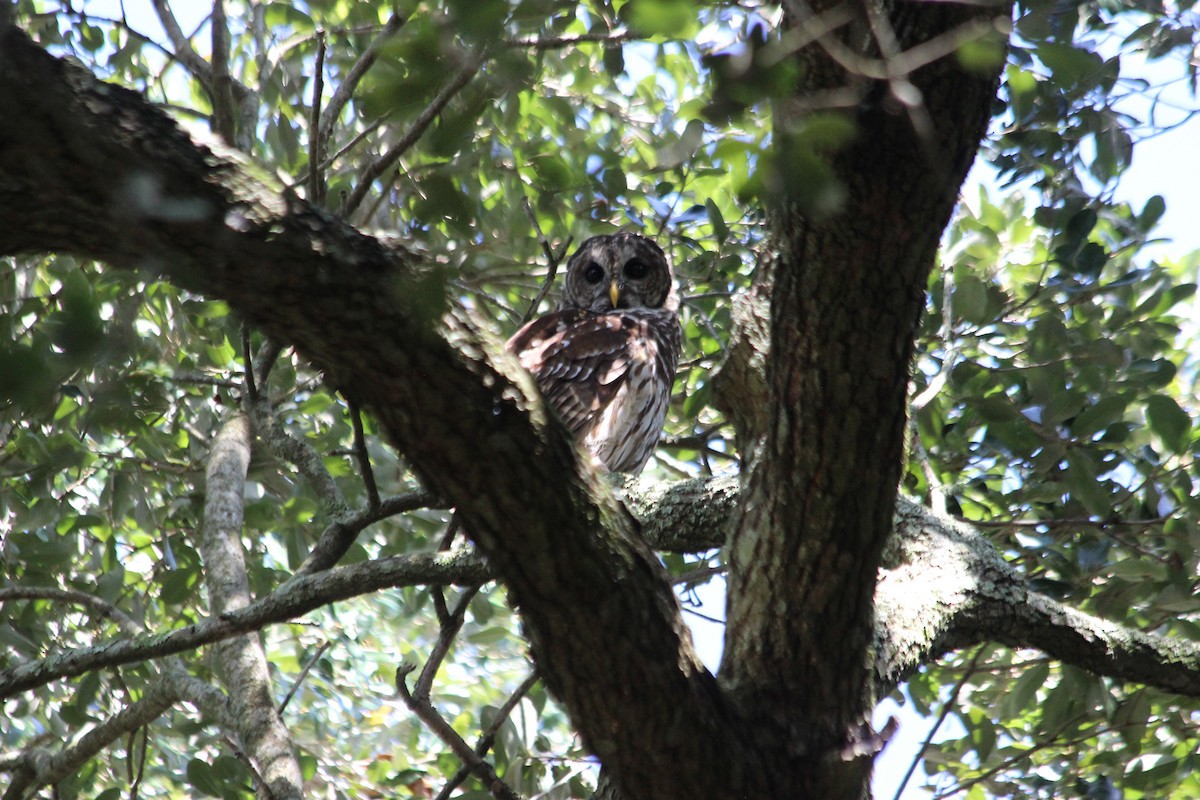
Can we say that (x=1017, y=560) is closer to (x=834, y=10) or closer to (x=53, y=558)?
(x=834, y=10)

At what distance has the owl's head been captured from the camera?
547 cm

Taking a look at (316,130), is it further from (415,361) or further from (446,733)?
(446,733)

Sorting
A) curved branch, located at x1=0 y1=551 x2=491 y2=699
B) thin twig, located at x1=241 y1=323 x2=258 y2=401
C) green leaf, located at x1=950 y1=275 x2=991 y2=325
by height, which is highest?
green leaf, located at x1=950 y1=275 x2=991 y2=325

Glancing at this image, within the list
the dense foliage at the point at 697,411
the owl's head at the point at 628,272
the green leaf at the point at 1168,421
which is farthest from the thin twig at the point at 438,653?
the owl's head at the point at 628,272

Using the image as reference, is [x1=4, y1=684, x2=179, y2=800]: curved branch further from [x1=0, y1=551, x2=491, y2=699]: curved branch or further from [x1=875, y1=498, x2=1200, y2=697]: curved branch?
[x1=875, y1=498, x2=1200, y2=697]: curved branch

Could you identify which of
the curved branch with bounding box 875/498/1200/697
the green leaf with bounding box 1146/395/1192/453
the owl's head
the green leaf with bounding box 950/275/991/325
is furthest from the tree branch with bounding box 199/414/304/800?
the green leaf with bounding box 1146/395/1192/453

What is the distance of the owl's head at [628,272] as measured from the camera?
5469 millimetres

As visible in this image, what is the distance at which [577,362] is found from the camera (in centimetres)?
464

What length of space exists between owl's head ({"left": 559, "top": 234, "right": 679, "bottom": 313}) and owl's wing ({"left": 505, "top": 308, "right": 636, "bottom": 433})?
0.58 metres

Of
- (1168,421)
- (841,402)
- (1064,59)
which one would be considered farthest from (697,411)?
(1064,59)

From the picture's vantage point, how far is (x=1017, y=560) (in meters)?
3.62

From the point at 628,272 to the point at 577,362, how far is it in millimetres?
1056

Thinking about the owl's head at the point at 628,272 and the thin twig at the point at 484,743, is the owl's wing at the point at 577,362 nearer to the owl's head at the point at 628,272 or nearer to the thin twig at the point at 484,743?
the owl's head at the point at 628,272

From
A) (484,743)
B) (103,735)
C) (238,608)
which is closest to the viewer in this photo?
(484,743)
